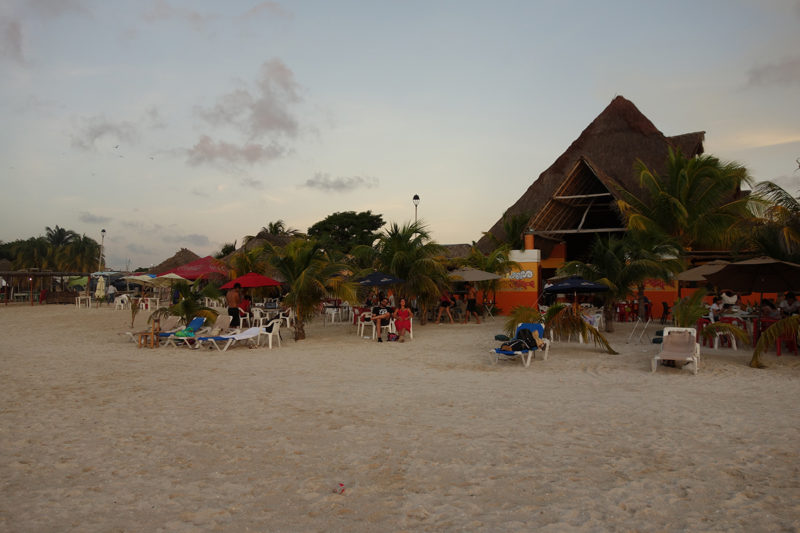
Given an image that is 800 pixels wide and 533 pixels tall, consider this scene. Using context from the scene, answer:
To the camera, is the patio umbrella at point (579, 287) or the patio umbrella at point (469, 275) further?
the patio umbrella at point (469, 275)

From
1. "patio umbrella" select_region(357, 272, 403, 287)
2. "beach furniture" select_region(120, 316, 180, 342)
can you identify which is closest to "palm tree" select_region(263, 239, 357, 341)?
"patio umbrella" select_region(357, 272, 403, 287)

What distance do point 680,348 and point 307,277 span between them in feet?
23.7

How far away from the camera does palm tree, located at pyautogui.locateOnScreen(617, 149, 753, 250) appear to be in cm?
1812

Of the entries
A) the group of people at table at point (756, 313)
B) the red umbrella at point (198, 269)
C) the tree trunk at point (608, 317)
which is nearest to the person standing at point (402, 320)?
the tree trunk at point (608, 317)

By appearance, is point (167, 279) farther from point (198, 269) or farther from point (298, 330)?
point (298, 330)

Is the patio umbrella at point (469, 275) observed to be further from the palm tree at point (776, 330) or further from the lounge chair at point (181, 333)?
the palm tree at point (776, 330)

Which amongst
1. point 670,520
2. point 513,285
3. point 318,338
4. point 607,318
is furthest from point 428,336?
point 670,520

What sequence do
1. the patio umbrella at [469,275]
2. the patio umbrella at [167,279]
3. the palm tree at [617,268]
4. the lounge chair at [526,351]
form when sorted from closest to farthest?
the lounge chair at [526,351]
the palm tree at [617,268]
the patio umbrella at [469,275]
the patio umbrella at [167,279]

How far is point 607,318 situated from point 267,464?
11.5 m

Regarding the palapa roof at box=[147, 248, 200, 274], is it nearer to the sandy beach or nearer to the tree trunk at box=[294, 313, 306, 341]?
the tree trunk at box=[294, 313, 306, 341]

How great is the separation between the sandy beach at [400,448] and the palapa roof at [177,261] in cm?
2575

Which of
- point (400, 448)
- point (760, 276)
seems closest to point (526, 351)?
point (400, 448)

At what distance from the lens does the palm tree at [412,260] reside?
15.9m

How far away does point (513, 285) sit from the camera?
21.0 m
